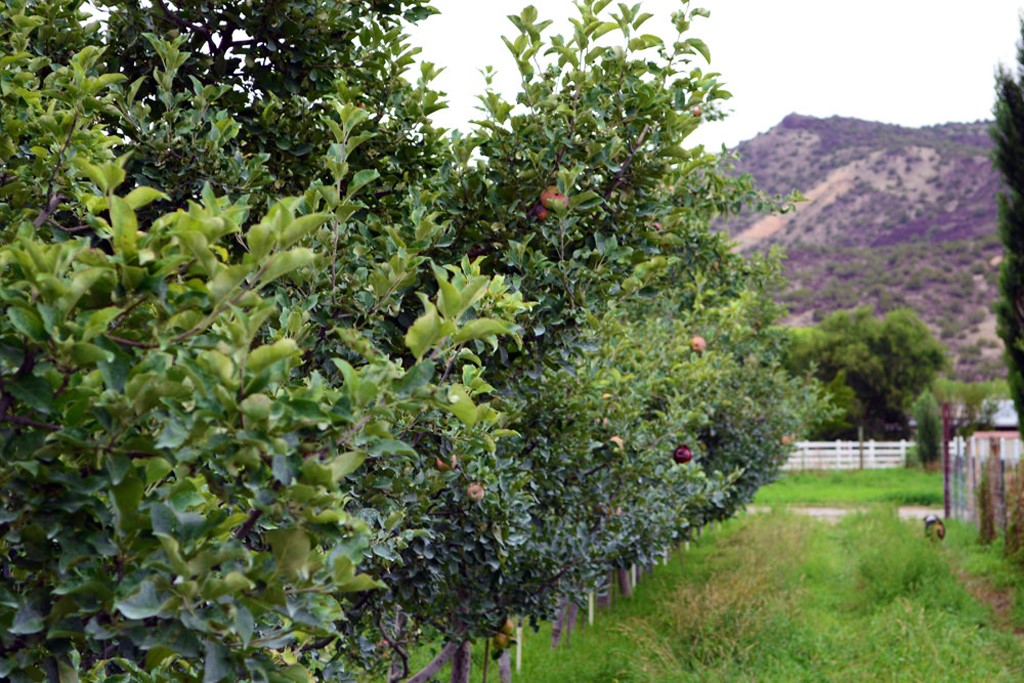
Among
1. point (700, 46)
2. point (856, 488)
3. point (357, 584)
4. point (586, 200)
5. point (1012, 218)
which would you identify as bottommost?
point (856, 488)

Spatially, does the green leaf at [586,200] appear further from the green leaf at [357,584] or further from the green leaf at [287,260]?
the green leaf at [357,584]

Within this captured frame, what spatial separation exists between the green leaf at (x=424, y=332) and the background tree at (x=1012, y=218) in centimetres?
1140

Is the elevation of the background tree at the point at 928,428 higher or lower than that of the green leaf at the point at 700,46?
lower

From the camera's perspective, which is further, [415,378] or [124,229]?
[415,378]

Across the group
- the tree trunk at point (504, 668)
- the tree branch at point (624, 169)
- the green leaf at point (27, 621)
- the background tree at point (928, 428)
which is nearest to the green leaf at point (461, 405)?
the green leaf at point (27, 621)

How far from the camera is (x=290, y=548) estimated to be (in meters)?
1.50

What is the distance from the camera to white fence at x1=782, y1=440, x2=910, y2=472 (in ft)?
110

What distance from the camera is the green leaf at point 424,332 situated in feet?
5.40

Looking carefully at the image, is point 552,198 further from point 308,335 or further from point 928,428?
point 928,428

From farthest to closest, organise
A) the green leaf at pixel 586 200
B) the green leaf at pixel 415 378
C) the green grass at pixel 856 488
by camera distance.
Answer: the green grass at pixel 856 488
the green leaf at pixel 586 200
the green leaf at pixel 415 378

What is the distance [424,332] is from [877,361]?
132 feet

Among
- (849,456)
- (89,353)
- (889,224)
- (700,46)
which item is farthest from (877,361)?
(889,224)

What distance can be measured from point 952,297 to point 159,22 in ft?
250

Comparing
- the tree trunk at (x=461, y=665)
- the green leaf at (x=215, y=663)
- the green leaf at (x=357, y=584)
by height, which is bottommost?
the tree trunk at (x=461, y=665)
